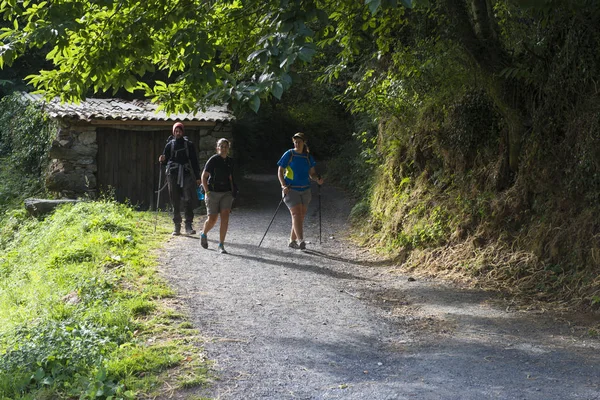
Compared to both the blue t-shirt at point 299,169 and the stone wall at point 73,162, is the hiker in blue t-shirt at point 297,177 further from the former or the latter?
the stone wall at point 73,162

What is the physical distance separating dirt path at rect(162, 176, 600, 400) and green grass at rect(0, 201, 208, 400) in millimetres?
323

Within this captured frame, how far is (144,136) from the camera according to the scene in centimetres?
1789

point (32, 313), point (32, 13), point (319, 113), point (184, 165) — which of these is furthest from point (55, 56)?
point (319, 113)

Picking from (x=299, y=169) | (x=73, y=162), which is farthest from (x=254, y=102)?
(x=73, y=162)

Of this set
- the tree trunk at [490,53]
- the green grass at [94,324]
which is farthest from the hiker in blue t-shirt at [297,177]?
the tree trunk at [490,53]

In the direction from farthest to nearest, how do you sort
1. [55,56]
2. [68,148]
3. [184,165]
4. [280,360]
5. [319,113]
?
1. [319,113]
2. [68,148]
3. [184,165]
4. [55,56]
5. [280,360]

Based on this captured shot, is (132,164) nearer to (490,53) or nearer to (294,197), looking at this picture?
(294,197)

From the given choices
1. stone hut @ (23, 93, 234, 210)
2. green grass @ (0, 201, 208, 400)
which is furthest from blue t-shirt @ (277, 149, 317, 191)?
stone hut @ (23, 93, 234, 210)

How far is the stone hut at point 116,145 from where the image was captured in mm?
17016

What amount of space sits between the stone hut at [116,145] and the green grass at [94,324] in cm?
492

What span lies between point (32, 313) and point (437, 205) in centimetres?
617

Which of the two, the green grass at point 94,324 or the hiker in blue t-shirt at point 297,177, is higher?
the hiker in blue t-shirt at point 297,177

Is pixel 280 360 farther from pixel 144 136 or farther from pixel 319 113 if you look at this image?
pixel 319 113

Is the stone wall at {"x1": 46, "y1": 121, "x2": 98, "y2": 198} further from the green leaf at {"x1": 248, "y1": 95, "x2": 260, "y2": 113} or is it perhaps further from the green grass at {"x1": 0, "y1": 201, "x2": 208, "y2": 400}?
the green leaf at {"x1": 248, "y1": 95, "x2": 260, "y2": 113}
